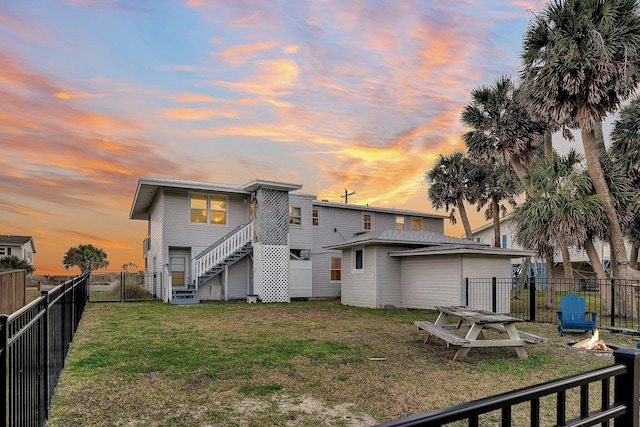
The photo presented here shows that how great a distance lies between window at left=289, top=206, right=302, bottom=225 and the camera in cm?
2575

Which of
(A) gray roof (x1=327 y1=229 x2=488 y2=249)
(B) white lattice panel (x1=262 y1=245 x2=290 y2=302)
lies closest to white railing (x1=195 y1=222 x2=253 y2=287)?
(B) white lattice panel (x1=262 y1=245 x2=290 y2=302)

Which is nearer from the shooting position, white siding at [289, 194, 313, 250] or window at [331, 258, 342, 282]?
white siding at [289, 194, 313, 250]

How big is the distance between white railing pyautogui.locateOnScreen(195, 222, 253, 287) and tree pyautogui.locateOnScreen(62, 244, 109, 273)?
40.5 metres

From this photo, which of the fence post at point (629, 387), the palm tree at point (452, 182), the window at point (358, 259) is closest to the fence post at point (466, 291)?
the window at point (358, 259)

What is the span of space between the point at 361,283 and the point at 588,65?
40.4 feet

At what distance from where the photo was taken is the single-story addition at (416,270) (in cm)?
1723

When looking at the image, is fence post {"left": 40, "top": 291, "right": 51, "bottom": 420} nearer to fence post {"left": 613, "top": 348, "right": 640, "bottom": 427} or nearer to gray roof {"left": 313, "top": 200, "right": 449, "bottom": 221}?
fence post {"left": 613, "top": 348, "right": 640, "bottom": 427}

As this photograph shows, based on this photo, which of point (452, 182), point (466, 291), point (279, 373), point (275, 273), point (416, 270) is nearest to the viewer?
point (279, 373)

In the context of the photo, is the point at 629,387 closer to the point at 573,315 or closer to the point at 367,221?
the point at 573,315

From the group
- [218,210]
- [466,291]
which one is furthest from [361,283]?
[218,210]

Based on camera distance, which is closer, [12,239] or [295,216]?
[295,216]

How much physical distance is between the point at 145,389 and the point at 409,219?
25638 mm

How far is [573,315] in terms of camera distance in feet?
39.7

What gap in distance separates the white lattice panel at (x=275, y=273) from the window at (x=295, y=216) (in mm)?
3046
